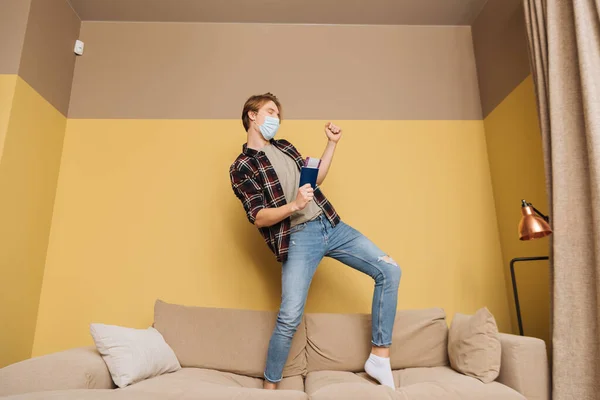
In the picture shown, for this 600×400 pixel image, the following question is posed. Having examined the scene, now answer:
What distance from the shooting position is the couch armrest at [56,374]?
142 cm

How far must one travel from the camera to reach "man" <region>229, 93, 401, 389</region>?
1.89 m

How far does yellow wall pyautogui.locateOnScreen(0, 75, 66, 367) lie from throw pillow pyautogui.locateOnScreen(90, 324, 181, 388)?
3.02 ft

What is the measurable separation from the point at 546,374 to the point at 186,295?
6.62ft

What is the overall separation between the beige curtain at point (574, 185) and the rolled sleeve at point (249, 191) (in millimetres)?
1406

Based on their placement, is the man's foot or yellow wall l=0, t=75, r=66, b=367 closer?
the man's foot

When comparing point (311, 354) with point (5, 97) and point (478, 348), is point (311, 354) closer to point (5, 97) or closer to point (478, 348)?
point (478, 348)

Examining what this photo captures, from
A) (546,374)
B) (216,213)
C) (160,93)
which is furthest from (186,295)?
(546,374)

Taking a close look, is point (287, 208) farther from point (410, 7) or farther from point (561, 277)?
point (410, 7)

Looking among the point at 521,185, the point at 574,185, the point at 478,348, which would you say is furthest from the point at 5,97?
the point at 521,185

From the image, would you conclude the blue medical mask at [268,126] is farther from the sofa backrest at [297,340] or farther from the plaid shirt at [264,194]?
the sofa backrest at [297,340]

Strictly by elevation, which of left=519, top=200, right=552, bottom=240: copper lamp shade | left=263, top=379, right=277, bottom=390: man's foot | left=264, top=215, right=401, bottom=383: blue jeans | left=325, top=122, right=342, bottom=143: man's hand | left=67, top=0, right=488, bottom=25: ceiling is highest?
left=67, top=0, right=488, bottom=25: ceiling

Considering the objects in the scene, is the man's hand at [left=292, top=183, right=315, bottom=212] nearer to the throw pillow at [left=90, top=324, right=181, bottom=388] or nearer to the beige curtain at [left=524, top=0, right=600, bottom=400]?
the throw pillow at [left=90, top=324, right=181, bottom=388]

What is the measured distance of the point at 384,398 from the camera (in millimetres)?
1386

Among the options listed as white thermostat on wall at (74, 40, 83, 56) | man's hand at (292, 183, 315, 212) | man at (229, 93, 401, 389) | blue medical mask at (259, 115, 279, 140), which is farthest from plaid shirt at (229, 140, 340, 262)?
white thermostat on wall at (74, 40, 83, 56)
